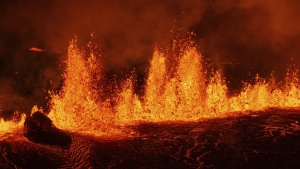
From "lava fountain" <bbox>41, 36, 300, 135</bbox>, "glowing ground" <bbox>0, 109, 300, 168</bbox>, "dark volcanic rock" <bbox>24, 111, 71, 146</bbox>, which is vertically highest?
"lava fountain" <bbox>41, 36, 300, 135</bbox>

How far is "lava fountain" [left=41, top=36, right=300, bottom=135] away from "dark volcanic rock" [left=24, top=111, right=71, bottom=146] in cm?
109

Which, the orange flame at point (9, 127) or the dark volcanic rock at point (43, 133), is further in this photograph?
the orange flame at point (9, 127)

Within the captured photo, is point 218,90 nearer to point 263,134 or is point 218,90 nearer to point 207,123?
point 207,123

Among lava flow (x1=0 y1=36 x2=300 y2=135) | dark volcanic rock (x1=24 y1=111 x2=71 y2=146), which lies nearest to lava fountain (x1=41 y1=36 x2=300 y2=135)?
lava flow (x1=0 y1=36 x2=300 y2=135)

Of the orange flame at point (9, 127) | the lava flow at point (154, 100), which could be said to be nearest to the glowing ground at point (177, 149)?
the orange flame at point (9, 127)

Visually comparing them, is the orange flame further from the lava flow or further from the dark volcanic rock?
the dark volcanic rock

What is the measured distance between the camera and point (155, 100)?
1310 centimetres

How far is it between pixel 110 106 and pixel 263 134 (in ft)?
18.2

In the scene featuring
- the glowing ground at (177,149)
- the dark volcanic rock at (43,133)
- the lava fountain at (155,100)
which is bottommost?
the glowing ground at (177,149)

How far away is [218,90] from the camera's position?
1468 cm

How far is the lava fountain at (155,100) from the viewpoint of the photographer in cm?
1091

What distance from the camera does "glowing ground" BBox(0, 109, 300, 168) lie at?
7.07 metres

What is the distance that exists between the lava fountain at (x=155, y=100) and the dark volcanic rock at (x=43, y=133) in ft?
3.59

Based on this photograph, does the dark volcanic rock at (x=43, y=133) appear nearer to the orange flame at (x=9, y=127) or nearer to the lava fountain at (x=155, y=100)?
the orange flame at (x=9, y=127)
